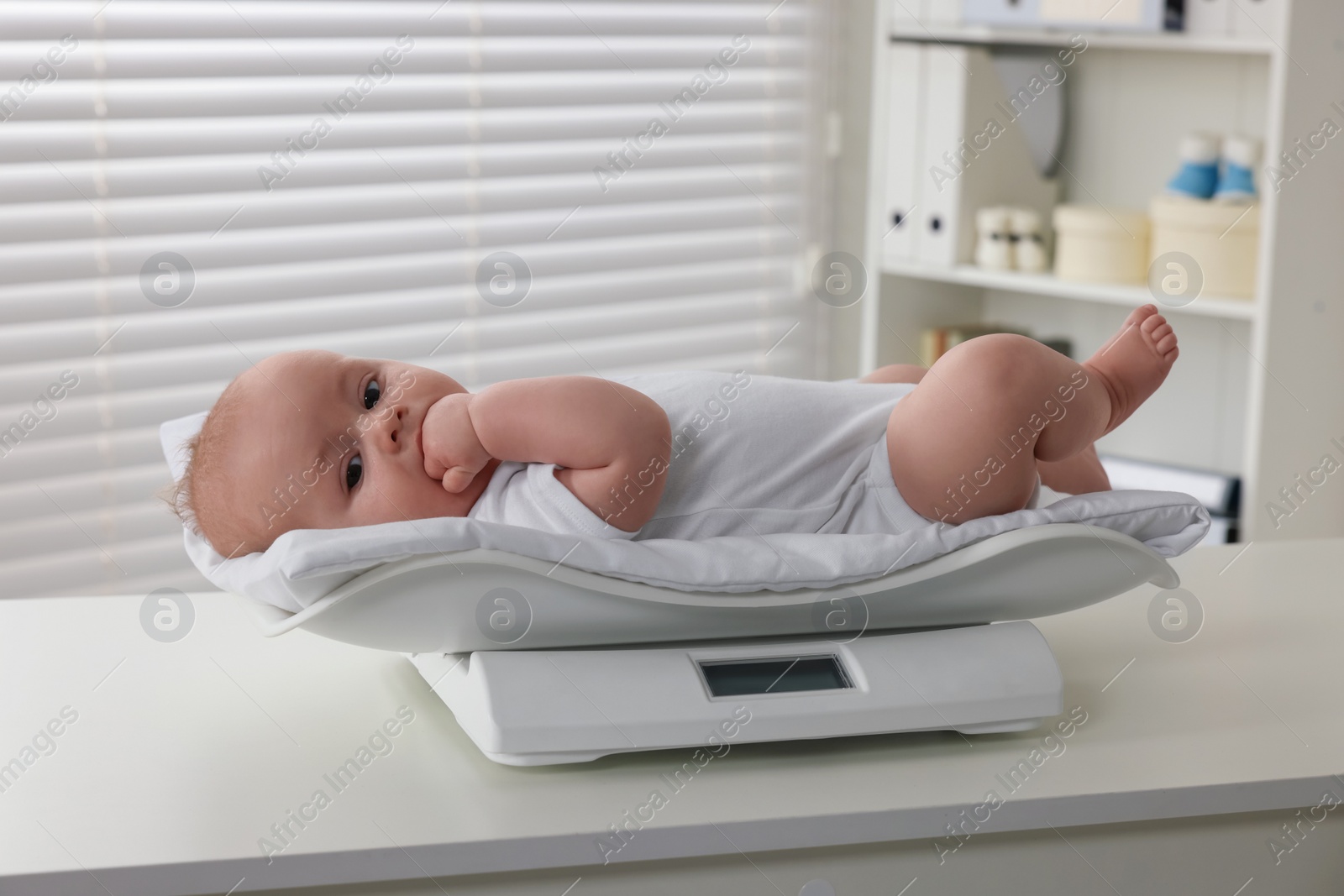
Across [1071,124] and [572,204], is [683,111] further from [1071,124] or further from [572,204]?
[1071,124]

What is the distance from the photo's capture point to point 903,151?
101 inches

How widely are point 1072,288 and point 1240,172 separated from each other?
340mm

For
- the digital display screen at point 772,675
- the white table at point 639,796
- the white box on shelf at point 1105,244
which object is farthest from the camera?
the white box on shelf at point 1105,244

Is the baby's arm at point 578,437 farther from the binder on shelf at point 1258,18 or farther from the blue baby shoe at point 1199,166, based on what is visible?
the blue baby shoe at point 1199,166

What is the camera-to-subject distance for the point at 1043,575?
87 centimetres

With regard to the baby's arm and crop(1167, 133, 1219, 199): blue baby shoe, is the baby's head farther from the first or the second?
crop(1167, 133, 1219, 199): blue baby shoe

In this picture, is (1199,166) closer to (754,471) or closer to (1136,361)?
(1136,361)

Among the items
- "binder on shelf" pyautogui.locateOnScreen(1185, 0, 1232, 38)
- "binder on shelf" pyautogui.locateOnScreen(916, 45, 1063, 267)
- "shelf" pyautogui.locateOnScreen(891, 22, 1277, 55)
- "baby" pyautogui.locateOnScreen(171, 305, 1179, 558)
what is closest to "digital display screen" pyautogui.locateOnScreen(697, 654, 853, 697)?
"baby" pyautogui.locateOnScreen(171, 305, 1179, 558)

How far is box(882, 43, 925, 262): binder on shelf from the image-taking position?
2.54 metres

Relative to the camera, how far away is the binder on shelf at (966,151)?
2.47m

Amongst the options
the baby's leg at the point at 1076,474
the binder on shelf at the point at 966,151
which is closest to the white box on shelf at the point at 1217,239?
the binder on shelf at the point at 966,151

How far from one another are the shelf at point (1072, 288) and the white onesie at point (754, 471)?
4.35 feet

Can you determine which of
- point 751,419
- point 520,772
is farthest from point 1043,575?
point 520,772

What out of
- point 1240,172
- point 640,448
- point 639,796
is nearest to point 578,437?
point 640,448
